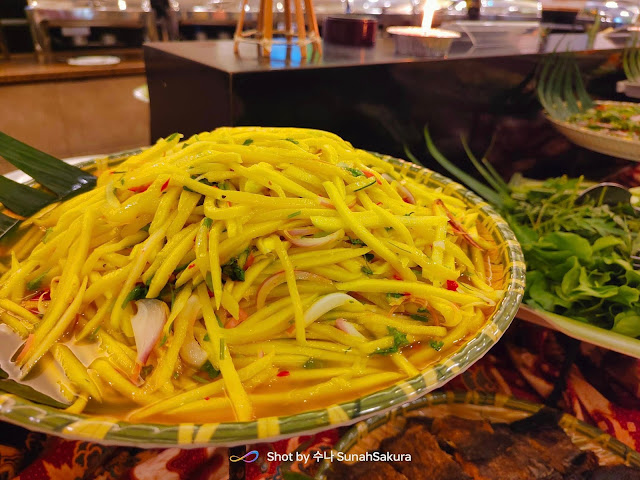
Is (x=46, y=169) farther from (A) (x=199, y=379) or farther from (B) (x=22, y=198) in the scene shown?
(A) (x=199, y=379)

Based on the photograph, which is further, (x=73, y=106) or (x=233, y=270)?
(x=73, y=106)

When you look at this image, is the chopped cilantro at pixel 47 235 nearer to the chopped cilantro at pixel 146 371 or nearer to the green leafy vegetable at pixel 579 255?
the chopped cilantro at pixel 146 371

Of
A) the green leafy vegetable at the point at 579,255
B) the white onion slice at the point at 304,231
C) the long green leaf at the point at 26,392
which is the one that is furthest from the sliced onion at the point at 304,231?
the green leafy vegetable at the point at 579,255

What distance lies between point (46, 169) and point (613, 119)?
8.40 feet

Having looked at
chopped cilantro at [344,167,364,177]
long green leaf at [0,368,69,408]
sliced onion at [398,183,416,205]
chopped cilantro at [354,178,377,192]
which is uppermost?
chopped cilantro at [344,167,364,177]

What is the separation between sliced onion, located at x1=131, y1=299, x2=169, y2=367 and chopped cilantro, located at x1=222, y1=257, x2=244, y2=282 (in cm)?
11

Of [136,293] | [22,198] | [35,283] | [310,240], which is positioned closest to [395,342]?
[310,240]

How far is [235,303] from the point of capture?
2.47ft

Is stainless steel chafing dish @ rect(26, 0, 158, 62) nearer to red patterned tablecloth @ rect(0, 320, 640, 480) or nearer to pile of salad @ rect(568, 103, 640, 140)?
pile of salad @ rect(568, 103, 640, 140)

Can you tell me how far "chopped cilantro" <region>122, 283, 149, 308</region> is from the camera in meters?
0.76

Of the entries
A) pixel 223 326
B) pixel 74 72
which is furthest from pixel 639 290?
pixel 74 72

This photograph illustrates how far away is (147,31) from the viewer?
5.07 meters

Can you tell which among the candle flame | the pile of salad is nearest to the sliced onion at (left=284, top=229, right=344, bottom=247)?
the candle flame

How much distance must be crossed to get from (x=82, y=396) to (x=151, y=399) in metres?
0.10
